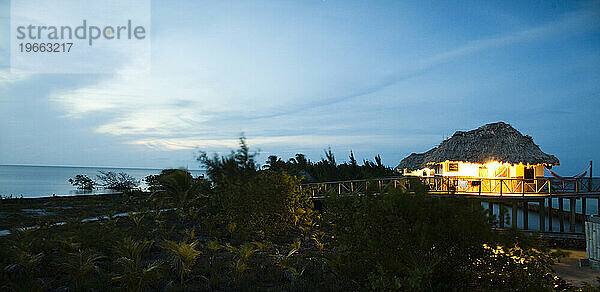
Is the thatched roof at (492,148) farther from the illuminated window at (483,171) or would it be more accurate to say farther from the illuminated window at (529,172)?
the illuminated window at (529,172)

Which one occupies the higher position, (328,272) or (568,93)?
(568,93)

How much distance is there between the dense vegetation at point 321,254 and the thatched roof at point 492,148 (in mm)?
11930

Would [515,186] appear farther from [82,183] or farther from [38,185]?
[38,185]

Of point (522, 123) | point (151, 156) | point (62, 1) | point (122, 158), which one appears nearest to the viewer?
point (62, 1)

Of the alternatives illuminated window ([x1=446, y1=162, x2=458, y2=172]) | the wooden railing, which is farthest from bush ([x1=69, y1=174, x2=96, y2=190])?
illuminated window ([x1=446, y1=162, x2=458, y2=172])

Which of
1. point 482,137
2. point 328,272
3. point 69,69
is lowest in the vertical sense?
point 328,272

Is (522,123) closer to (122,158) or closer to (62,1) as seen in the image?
(62,1)

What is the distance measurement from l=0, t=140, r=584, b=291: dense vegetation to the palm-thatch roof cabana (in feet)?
39.0

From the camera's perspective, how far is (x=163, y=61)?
42.4 ft

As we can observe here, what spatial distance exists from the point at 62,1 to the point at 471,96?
72.9ft

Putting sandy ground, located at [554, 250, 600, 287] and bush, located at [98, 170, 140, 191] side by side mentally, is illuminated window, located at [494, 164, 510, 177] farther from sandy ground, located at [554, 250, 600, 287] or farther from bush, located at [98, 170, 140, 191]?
bush, located at [98, 170, 140, 191]

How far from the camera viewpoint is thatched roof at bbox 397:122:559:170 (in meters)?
17.3

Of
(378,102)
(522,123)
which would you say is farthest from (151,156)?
(522,123)

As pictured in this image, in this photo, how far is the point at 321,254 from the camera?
24.9 feet
